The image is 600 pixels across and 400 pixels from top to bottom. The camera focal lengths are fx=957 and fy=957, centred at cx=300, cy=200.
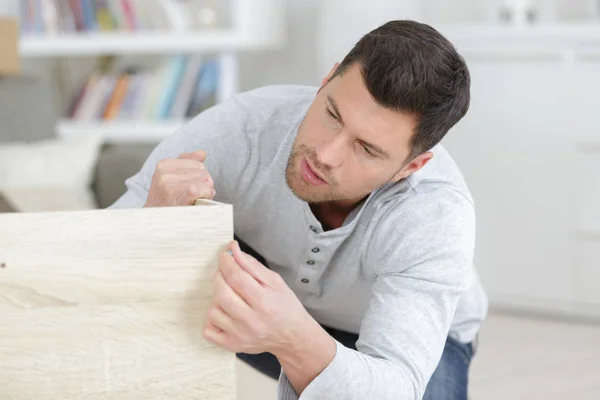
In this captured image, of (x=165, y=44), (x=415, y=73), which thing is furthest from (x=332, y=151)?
(x=165, y=44)

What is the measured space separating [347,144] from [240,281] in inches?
15.5

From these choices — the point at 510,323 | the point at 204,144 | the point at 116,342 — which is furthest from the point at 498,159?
the point at 116,342

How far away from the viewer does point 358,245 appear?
5.15ft

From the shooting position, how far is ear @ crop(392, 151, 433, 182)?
1.49 metres

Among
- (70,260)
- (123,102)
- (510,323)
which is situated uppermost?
(70,260)

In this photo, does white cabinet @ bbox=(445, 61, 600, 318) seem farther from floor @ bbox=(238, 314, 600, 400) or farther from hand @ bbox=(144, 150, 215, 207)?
hand @ bbox=(144, 150, 215, 207)

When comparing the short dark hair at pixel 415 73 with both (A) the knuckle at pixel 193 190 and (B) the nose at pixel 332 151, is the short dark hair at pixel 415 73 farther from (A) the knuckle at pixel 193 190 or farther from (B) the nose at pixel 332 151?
(A) the knuckle at pixel 193 190

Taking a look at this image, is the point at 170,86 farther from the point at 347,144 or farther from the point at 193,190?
the point at 193,190

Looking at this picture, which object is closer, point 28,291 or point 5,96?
point 28,291

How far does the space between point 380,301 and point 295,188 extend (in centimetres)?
24

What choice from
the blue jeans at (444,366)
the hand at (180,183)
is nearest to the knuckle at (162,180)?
the hand at (180,183)

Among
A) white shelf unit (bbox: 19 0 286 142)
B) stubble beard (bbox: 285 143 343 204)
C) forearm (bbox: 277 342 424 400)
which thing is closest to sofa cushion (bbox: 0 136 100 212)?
white shelf unit (bbox: 19 0 286 142)

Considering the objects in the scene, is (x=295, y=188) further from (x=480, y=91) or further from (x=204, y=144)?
(x=480, y=91)

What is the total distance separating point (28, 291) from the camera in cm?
103
